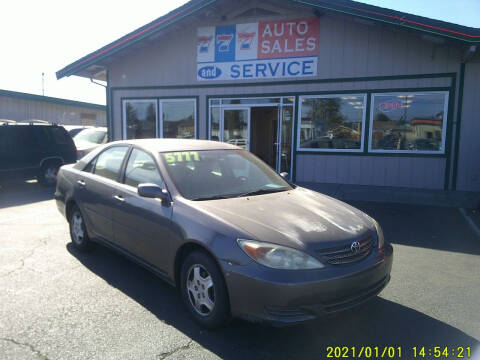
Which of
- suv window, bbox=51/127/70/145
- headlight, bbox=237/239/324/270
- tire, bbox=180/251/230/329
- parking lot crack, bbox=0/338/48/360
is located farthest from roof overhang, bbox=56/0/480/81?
parking lot crack, bbox=0/338/48/360

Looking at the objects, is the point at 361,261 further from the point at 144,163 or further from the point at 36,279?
the point at 36,279

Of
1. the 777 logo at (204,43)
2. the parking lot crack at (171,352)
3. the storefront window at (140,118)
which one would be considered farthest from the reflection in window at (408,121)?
the parking lot crack at (171,352)

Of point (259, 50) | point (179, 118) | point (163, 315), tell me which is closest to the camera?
point (163, 315)

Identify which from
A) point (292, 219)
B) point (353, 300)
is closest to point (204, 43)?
point (292, 219)

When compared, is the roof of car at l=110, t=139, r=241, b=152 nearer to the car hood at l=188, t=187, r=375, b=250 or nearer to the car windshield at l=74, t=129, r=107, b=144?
the car hood at l=188, t=187, r=375, b=250

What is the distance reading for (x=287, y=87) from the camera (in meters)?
10.3

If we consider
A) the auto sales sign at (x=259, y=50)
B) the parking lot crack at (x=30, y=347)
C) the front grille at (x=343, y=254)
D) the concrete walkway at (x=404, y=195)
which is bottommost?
the parking lot crack at (x=30, y=347)

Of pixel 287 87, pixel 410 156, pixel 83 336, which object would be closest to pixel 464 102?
pixel 410 156

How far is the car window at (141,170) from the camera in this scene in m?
3.79

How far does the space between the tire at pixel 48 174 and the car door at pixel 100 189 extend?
602cm

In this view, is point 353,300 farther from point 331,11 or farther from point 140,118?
point 140,118

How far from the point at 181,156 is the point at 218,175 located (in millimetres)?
445

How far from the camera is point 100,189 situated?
4.41 m

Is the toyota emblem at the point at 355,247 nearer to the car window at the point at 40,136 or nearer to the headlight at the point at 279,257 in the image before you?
the headlight at the point at 279,257
